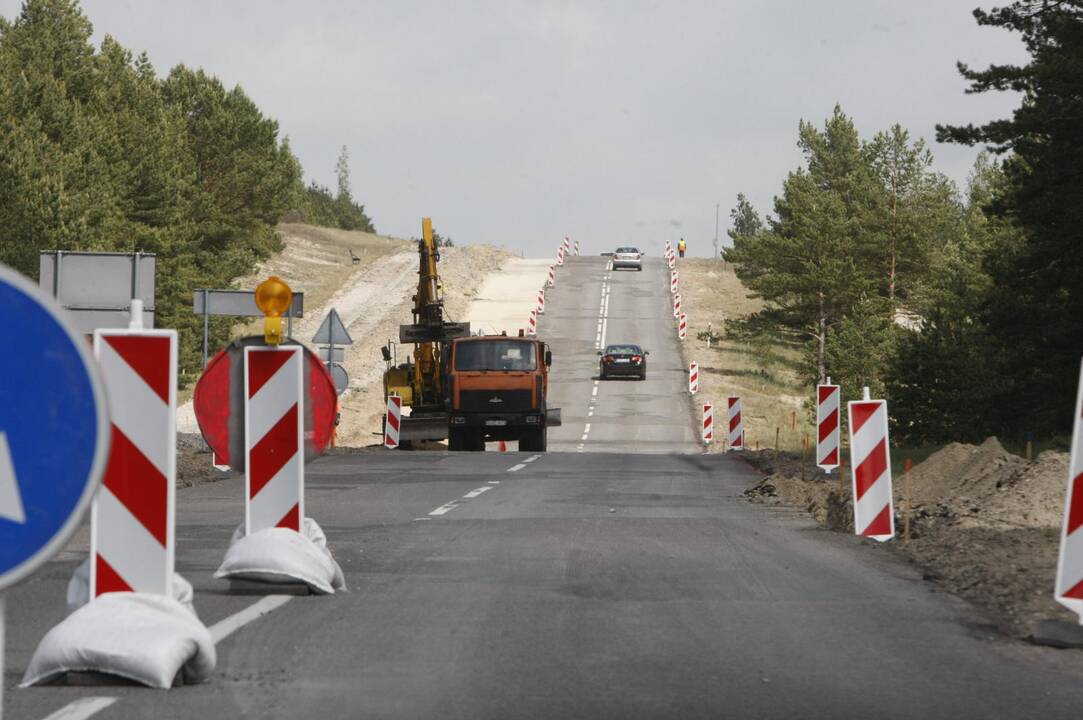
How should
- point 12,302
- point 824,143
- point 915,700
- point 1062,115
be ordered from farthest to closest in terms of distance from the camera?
point 824,143 < point 1062,115 < point 915,700 < point 12,302

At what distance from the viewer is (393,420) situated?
35688 millimetres

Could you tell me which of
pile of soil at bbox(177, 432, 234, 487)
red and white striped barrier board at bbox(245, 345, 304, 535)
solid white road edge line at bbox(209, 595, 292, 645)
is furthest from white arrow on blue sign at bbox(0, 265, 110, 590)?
pile of soil at bbox(177, 432, 234, 487)

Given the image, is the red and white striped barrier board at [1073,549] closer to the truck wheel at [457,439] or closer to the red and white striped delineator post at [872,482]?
the red and white striped delineator post at [872,482]


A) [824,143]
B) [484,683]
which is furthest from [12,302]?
[824,143]

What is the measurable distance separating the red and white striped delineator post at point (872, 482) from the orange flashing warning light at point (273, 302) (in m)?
6.35

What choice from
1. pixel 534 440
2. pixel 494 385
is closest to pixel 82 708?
pixel 494 385

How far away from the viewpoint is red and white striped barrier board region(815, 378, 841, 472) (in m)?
21.1

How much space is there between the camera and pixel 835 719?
6219mm

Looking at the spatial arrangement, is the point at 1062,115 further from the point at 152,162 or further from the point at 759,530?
the point at 152,162

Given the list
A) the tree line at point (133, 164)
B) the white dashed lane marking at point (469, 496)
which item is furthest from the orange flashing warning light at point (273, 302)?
the tree line at point (133, 164)

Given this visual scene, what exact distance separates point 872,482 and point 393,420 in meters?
22.4

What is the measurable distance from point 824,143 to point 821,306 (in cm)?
1394

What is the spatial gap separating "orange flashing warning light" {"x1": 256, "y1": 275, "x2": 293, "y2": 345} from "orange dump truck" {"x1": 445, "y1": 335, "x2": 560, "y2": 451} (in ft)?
82.4

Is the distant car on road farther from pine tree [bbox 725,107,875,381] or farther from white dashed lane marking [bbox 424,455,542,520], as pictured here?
white dashed lane marking [bbox 424,455,542,520]
